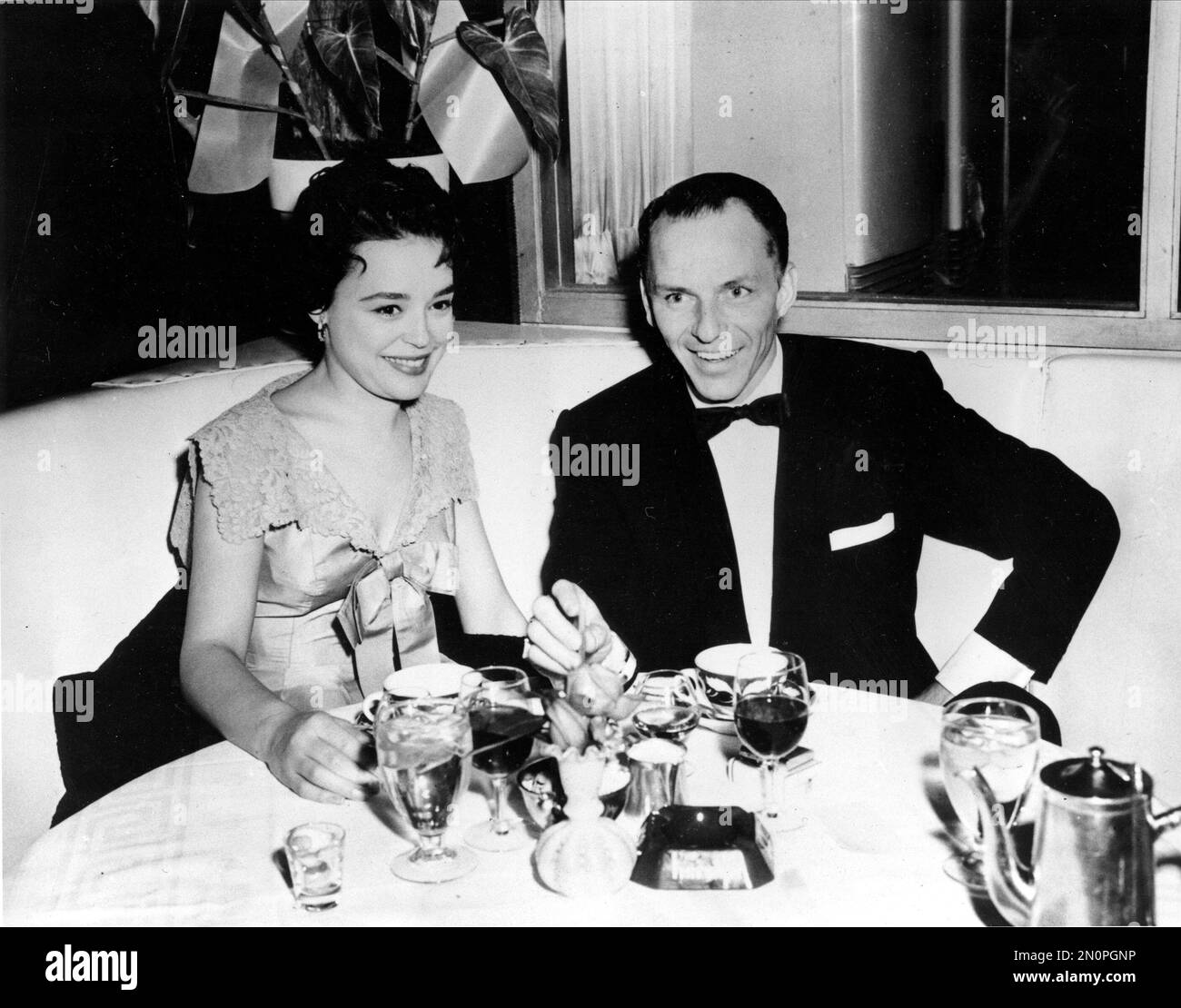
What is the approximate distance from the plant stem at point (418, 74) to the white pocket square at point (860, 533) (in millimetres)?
1207

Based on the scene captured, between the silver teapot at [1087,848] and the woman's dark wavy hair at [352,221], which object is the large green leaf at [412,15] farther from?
the silver teapot at [1087,848]

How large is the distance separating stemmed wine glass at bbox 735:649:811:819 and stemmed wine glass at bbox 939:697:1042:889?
5.2 inches

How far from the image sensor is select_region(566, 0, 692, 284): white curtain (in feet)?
7.09

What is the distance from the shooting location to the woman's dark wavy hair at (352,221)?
1639 millimetres

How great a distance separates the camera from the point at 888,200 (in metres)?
2.09

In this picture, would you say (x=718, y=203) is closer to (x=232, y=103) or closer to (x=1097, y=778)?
(x=232, y=103)

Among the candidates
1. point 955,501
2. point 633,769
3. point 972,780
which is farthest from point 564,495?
point 972,780

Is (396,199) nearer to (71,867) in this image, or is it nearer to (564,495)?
(564,495)

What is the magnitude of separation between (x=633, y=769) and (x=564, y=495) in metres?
1.07

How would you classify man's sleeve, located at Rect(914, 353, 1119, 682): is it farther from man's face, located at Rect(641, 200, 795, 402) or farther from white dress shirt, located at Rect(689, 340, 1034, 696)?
man's face, located at Rect(641, 200, 795, 402)
